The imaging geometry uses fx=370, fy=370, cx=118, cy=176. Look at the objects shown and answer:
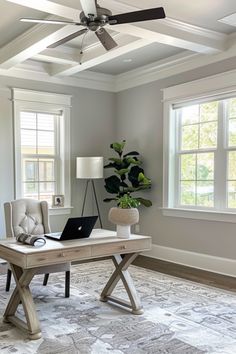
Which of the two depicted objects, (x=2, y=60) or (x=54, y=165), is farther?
(x=54, y=165)

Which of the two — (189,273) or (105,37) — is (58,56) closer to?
(105,37)

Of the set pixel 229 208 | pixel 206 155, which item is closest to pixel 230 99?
pixel 206 155

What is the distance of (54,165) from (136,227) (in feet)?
5.42

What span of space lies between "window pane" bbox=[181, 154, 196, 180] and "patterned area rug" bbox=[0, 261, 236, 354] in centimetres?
154

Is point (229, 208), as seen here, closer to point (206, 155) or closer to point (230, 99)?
point (206, 155)

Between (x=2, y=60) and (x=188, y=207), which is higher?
(x=2, y=60)

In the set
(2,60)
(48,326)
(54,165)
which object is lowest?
(48,326)

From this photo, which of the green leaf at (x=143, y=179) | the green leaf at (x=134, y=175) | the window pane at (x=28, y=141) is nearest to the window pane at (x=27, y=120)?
the window pane at (x=28, y=141)

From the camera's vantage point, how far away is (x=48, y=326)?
9.83 feet

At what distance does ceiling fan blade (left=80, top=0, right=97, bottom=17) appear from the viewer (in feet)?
8.41

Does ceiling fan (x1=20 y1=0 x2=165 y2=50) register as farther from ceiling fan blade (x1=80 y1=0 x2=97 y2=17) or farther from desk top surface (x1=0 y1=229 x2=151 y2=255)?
desk top surface (x1=0 y1=229 x2=151 y2=255)

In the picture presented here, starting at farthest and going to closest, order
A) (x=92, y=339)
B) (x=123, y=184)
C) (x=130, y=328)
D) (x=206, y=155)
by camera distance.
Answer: (x=123, y=184) → (x=206, y=155) → (x=130, y=328) → (x=92, y=339)

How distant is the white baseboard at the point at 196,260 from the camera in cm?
458

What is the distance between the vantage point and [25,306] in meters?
2.88
